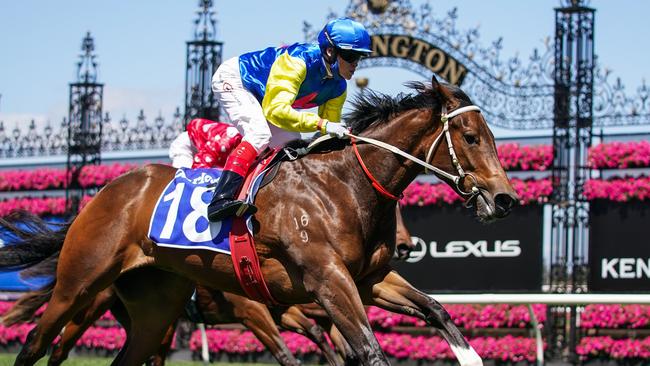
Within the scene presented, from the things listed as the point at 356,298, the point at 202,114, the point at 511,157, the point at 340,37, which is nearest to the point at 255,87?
the point at 340,37

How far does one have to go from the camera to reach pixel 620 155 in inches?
431

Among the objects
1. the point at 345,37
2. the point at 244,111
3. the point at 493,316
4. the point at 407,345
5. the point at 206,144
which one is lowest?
the point at 407,345

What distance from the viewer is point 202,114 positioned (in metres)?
13.1

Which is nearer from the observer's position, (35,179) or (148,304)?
(148,304)

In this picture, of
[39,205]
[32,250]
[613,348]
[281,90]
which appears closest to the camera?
[281,90]

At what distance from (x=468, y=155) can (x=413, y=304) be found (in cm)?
111

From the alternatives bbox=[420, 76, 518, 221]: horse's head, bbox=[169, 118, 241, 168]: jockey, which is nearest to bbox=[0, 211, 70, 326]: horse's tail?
bbox=[169, 118, 241, 168]: jockey

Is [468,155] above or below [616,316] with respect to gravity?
above

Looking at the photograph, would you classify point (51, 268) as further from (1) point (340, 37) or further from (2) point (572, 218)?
(2) point (572, 218)

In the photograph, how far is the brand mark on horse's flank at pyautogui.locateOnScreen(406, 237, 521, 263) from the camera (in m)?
11.2

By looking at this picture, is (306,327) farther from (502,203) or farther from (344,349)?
(502,203)

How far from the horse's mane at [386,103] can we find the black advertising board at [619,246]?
545cm

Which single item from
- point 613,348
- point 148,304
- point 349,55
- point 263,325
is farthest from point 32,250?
point 613,348

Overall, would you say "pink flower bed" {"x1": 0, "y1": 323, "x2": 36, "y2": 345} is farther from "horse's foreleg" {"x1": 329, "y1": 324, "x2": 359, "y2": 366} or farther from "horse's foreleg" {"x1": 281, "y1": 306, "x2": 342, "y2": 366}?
"horse's foreleg" {"x1": 329, "y1": 324, "x2": 359, "y2": 366}
